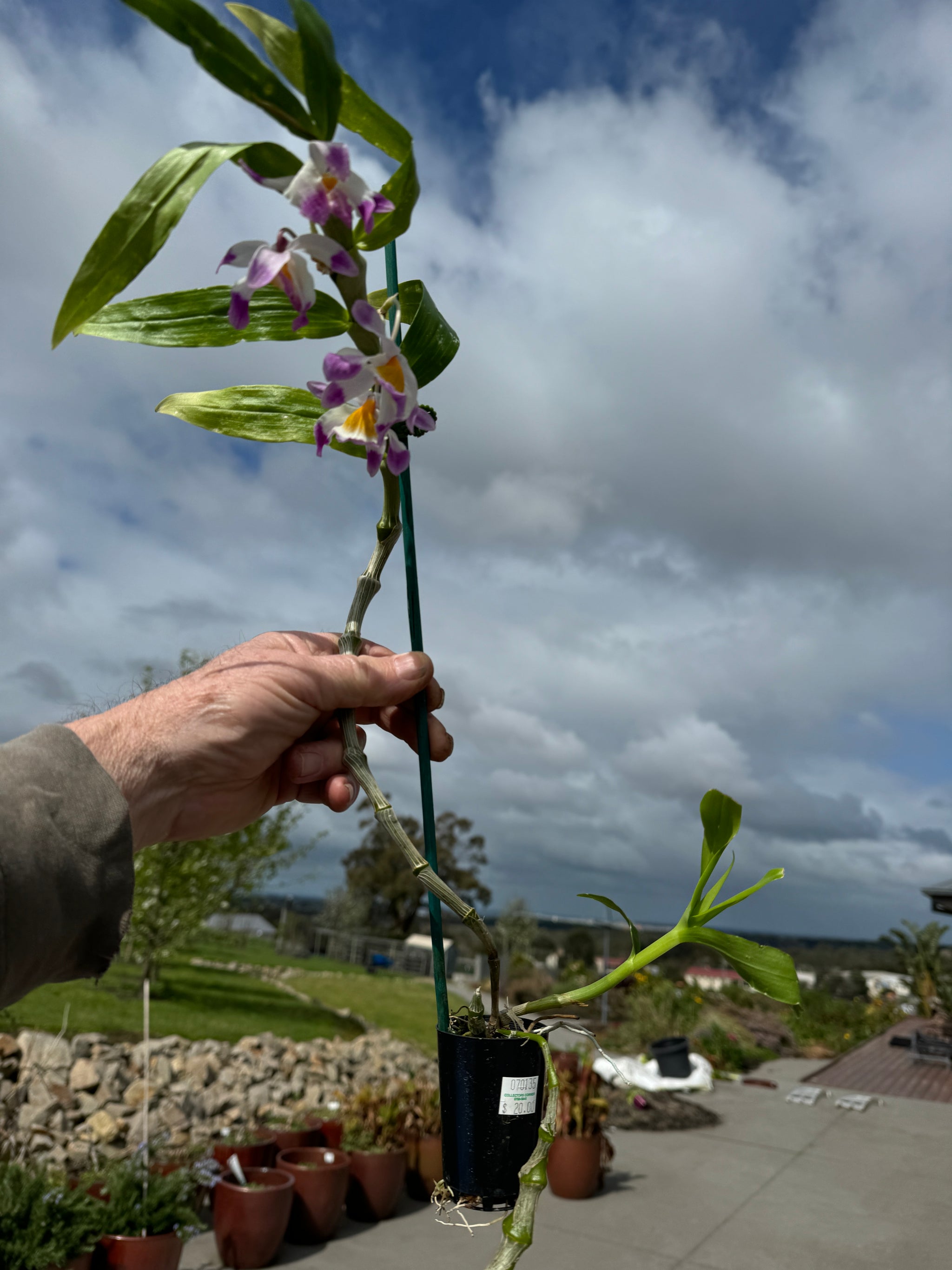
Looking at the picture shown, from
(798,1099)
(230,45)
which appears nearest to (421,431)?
(230,45)

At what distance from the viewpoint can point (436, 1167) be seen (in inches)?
219

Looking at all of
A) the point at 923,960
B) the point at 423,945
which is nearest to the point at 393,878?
the point at 423,945

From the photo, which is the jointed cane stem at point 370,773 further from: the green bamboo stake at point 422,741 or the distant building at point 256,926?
the distant building at point 256,926

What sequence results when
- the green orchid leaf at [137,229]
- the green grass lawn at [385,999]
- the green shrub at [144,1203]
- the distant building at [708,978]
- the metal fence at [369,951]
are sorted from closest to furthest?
1. the green orchid leaf at [137,229]
2. the green shrub at [144,1203]
3. the green grass lawn at [385,999]
4. the distant building at [708,978]
5. the metal fence at [369,951]

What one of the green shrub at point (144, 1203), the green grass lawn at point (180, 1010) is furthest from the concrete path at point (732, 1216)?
the green grass lawn at point (180, 1010)

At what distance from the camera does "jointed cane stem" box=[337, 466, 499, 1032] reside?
0.89m

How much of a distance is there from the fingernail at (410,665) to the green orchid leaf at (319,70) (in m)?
0.55

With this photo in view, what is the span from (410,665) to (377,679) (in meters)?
0.04

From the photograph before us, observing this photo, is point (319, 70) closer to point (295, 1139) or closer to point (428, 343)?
point (428, 343)

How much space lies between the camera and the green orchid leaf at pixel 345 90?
797mm

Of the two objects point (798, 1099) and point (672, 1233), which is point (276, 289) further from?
point (798, 1099)

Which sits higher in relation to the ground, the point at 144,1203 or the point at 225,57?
the point at 225,57

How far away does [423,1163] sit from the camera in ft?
18.3

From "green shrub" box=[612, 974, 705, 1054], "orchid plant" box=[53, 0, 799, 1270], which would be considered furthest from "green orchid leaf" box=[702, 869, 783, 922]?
"green shrub" box=[612, 974, 705, 1054]
